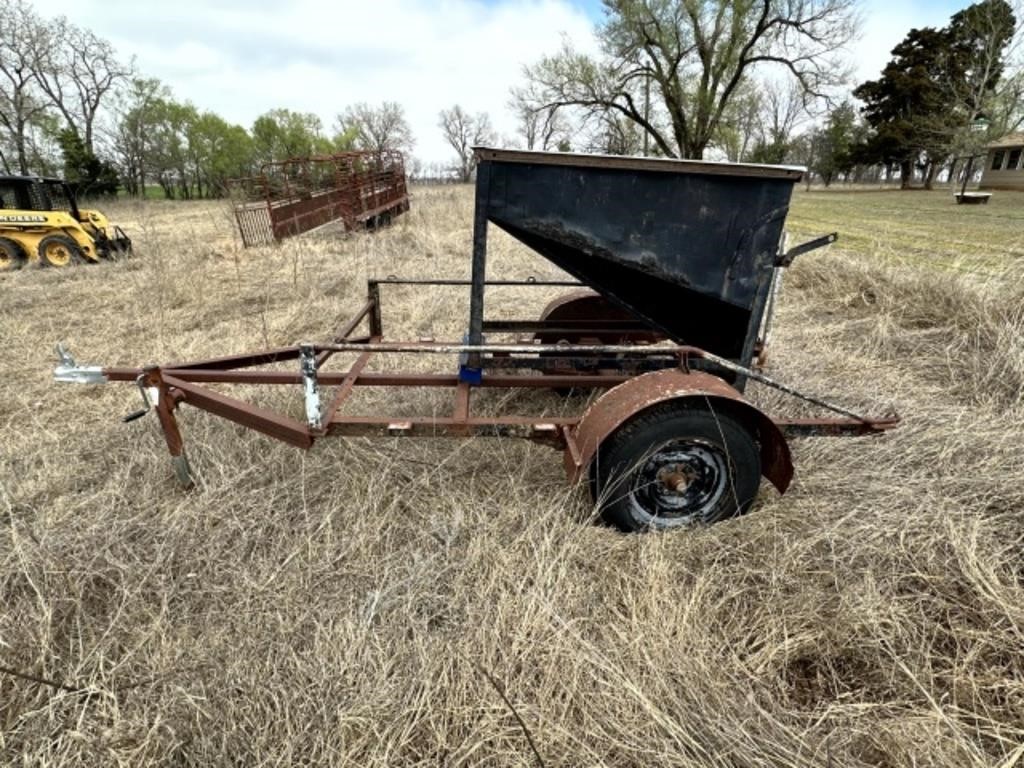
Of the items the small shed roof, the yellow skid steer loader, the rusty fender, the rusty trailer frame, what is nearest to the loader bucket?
the rusty trailer frame

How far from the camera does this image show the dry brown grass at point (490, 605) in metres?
1.51

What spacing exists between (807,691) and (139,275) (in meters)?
9.58

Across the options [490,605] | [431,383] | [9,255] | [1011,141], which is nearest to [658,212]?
[431,383]

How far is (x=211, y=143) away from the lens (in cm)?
4847

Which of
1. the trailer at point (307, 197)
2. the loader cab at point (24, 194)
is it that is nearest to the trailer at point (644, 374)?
the trailer at point (307, 197)

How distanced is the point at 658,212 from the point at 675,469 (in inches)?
46.2

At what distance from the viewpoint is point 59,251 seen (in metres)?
9.43

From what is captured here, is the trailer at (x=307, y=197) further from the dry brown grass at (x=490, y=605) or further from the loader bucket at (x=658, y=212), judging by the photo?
the loader bucket at (x=658, y=212)

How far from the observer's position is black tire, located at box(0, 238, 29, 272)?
9117 mm

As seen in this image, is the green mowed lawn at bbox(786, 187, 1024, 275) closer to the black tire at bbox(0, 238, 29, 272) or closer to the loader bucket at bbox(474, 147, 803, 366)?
the loader bucket at bbox(474, 147, 803, 366)

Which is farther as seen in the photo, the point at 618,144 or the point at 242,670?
the point at 618,144

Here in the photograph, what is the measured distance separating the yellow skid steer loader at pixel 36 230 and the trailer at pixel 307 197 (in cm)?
276

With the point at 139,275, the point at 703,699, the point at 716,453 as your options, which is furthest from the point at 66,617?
the point at 139,275

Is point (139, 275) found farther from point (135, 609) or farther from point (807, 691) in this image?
point (807, 691)
